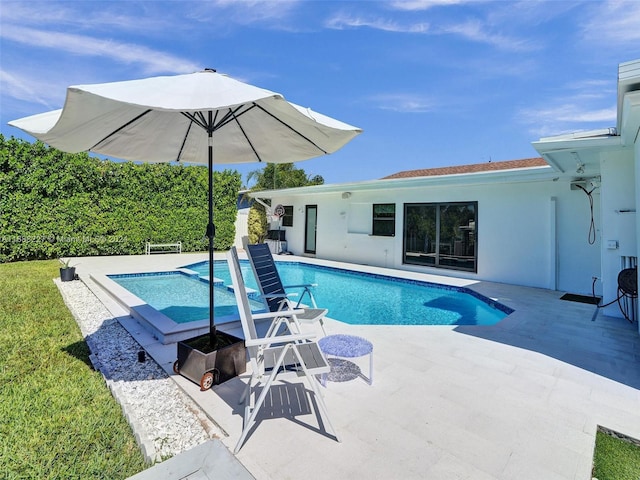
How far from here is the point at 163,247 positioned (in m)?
16.1

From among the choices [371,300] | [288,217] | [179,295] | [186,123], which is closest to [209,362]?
[186,123]

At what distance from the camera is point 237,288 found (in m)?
3.00

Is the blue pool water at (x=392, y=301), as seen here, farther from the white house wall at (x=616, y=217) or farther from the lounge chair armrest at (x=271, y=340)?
the lounge chair armrest at (x=271, y=340)

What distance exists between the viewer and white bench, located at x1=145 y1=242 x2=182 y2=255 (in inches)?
616

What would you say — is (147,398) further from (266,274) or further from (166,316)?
(166,316)

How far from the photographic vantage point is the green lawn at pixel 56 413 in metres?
2.29

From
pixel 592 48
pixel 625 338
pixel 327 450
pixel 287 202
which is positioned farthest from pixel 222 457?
pixel 287 202

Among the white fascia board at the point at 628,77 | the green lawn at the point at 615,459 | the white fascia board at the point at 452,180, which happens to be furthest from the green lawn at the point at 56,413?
the white fascia board at the point at 452,180

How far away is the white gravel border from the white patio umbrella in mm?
781

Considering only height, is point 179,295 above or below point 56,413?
below

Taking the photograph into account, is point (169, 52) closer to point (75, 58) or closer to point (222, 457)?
point (75, 58)

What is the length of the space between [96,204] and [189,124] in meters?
12.7

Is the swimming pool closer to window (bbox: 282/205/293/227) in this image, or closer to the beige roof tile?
window (bbox: 282/205/293/227)

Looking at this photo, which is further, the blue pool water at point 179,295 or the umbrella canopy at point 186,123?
the blue pool water at point 179,295
